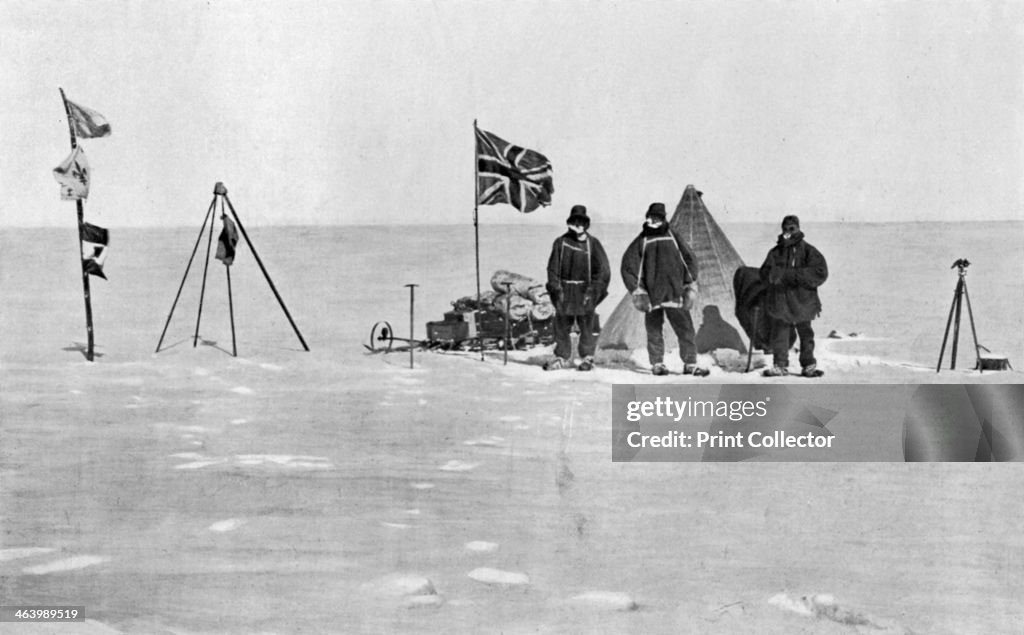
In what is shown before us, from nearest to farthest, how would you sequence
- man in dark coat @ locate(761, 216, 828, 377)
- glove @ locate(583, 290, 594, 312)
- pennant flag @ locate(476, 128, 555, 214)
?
1. man in dark coat @ locate(761, 216, 828, 377)
2. pennant flag @ locate(476, 128, 555, 214)
3. glove @ locate(583, 290, 594, 312)

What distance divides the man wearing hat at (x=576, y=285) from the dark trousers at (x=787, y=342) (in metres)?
1.27

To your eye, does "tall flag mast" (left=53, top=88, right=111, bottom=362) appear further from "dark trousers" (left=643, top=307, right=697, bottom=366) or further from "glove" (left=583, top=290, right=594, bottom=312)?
"dark trousers" (left=643, top=307, right=697, bottom=366)

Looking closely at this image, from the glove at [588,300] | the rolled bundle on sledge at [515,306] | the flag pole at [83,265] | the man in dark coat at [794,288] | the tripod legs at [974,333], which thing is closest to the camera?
the tripod legs at [974,333]

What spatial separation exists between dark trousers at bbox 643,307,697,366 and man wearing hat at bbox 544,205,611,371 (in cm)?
43

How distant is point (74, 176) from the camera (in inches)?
267

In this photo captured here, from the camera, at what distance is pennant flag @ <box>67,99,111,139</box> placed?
6789 millimetres

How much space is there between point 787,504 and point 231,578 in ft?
10.8

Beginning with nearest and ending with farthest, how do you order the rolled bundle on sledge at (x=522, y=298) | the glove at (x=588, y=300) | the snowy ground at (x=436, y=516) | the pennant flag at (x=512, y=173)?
the snowy ground at (x=436, y=516), the pennant flag at (x=512, y=173), the glove at (x=588, y=300), the rolled bundle on sledge at (x=522, y=298)

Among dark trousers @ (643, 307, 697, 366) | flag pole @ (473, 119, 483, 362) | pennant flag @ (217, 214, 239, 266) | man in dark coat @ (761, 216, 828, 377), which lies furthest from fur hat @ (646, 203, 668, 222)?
pennant flag @ (217, 214, 239, 266)

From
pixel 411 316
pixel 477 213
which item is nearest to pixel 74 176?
pixel 411 316

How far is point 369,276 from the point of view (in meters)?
7.29

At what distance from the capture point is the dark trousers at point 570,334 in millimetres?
7254

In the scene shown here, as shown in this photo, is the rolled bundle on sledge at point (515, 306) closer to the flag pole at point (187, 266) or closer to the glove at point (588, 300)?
the glove at point (588, 300)

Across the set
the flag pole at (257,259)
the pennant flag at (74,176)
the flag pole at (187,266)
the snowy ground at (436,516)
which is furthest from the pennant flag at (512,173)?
the pennant flag at (74,176)
